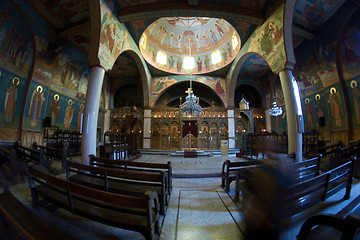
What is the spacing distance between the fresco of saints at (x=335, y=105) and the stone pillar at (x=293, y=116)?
5.47m

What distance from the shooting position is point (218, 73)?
49.4ft

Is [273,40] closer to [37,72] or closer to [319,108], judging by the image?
[319,108]

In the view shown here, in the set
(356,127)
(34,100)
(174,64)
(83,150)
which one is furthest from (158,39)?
(356,127)

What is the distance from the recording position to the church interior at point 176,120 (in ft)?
5.82

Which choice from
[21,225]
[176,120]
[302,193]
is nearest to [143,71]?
[176,120]

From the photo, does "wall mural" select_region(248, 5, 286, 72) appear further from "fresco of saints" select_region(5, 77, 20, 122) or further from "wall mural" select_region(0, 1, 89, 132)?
"fresco of saints" select_region(5, 77, 20, 122)

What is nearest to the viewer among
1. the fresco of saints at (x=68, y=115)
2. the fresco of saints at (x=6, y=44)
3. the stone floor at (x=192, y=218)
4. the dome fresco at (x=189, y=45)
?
the stone floor at (x=192, y=218)

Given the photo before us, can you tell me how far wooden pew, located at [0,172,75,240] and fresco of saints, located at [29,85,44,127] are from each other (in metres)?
Result: 9.29

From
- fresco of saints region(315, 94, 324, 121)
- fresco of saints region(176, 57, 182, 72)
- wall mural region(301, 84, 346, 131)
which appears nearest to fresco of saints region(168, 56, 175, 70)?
fresco of saints region(176, 57, 182, 72)

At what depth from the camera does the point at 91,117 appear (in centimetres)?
575

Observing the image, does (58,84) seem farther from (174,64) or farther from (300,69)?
(300,69)

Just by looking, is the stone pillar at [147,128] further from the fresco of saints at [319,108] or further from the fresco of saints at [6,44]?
the fresco of saints at [319,108]

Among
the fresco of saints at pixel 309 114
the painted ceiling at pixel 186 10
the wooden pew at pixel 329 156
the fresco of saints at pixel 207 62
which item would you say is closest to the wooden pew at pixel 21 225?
the wooden pew at pixel 329 156

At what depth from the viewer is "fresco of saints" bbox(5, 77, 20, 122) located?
24.9 feet
